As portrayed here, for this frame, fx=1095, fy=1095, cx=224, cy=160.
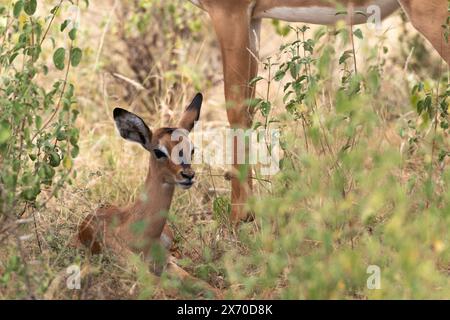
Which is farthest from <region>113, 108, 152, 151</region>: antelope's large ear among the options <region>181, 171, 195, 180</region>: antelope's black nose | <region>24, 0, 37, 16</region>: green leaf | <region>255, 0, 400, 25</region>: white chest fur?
<region>255, 0, 400, 25</region>: white chest fur

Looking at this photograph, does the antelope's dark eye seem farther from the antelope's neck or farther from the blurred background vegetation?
the blurred background vegetation

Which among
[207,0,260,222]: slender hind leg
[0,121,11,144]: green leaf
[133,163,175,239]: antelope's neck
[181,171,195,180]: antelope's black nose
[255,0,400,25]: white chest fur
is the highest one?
[255,0,400,25]: white chest fur

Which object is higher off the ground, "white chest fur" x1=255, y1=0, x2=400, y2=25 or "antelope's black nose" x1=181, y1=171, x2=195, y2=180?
"white chest fur" x1=255, y1=0, x2=400, y2=25

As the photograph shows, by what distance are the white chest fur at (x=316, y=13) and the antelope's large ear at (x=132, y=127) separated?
148 cm

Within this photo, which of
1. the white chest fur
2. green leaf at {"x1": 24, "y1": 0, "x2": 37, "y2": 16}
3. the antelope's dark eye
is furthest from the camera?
the white chest fur

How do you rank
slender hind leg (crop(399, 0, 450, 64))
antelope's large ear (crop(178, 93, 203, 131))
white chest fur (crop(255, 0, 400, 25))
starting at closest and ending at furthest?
antelope's large ear (crop(178, 93, 203, 131)) → slender hind leg (crop(399, 0, 450, 64)) → white chest fur (crop(255, 0, 400, 25))

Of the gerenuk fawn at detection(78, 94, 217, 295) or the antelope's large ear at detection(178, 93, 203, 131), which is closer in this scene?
the gerenuk fawn at detection(78, 94, 217, 295)

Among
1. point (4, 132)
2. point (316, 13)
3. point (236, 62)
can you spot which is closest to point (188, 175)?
point (4, 132)

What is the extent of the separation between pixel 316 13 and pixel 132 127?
1.60 metres

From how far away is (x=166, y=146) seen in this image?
5051 millimetres

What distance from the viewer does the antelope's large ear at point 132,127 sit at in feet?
16.8

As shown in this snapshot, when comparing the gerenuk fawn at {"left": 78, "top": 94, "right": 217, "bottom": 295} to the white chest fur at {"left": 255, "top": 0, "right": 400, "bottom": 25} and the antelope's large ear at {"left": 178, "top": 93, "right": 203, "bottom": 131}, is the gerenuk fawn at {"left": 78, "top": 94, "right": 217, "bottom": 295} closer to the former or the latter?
the antelope's large ear at {"left": 178, "top": 93, "right": 203, "bottom": 131}

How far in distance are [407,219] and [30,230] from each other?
1940 millimetres

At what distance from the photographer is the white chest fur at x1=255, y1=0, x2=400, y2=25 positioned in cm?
610
